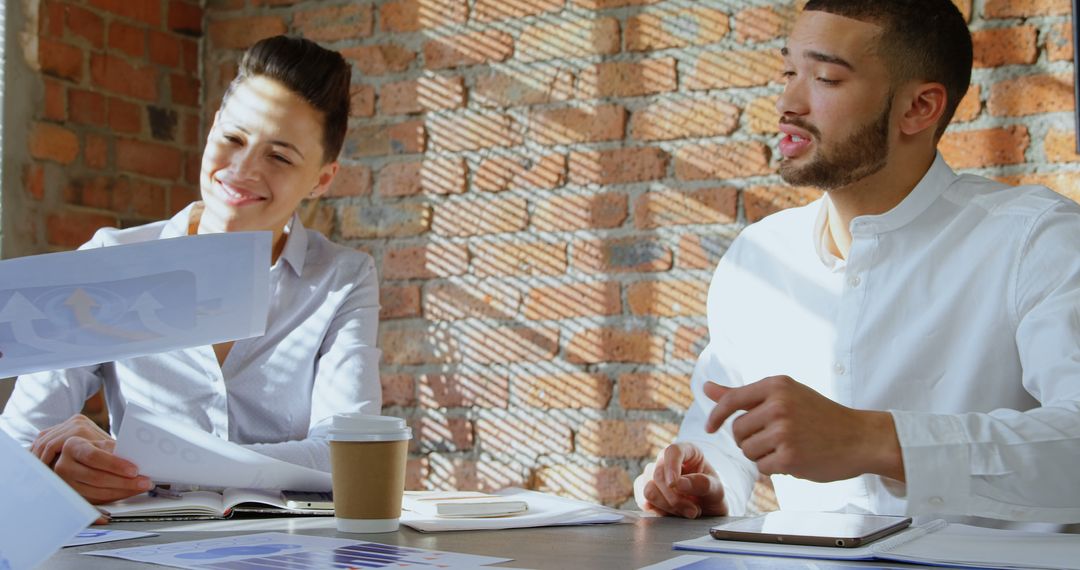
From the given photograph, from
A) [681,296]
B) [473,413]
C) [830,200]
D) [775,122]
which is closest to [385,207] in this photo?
[473,413]

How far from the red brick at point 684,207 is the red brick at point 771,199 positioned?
0.03 metres

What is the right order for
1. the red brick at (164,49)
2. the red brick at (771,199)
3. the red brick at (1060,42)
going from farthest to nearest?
1. the red brick at (164,49)
2. the red brick at (771,199)
3. the red brick at (1060,42)

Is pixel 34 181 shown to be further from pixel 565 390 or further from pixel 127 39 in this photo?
pixel 565 390

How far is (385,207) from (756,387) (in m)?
1.42

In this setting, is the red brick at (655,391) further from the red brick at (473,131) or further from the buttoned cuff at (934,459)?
the buttoned cuff at (934,459)

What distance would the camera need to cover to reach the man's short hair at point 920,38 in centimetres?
140

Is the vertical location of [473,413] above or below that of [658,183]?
below

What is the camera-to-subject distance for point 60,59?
7.04ft

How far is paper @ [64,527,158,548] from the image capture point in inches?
35.4

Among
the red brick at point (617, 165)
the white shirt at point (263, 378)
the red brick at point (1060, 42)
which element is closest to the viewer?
the white shirt at point (263, 378)

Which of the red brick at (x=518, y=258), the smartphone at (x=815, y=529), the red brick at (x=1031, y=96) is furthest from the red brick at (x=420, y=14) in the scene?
the smartphone at (x=815, y=529)

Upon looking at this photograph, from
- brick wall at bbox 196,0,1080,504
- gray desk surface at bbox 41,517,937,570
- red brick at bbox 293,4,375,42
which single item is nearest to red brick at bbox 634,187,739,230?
brick wall at bbox 196,0,1080,504

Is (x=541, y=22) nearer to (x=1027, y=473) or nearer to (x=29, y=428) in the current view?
(x=29, y=428)

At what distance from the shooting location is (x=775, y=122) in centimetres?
196
